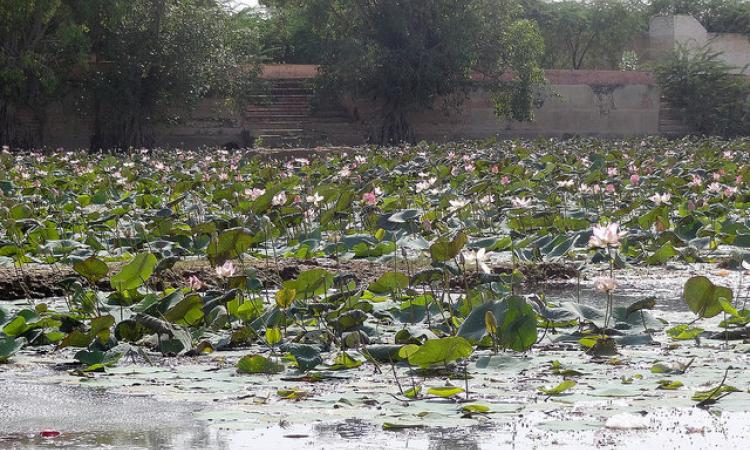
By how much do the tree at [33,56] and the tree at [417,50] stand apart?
163 inches

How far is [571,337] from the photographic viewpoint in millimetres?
3859

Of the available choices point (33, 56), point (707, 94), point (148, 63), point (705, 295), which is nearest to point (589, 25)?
point (707, 94)

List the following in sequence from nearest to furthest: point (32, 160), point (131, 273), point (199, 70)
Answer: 1. point (131, 273)
2. point (32, 160)
3. point (199, 70)

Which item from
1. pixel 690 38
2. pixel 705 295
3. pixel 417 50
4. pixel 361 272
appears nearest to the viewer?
pixel 705 295

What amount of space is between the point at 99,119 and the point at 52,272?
59.3ft

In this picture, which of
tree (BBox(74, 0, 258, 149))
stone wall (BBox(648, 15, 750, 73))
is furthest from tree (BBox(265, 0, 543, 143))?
stone wall (BBox(648, 15, 750, 73))

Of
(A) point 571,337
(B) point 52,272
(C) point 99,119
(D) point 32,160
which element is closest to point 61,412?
(A) point 571,337

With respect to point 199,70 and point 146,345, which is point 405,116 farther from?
point 146,345

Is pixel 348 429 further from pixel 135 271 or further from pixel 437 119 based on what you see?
pixel 437 119

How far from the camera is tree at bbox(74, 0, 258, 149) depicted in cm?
2133

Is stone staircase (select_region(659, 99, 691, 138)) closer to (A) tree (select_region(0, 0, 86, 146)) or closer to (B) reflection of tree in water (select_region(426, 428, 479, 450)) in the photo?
(A) tree (select_region(0, 0, 86, 146))

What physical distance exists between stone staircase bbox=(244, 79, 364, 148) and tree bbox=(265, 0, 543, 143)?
2.40 feet

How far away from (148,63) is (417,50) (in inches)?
201

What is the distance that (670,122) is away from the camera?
2764 cm
